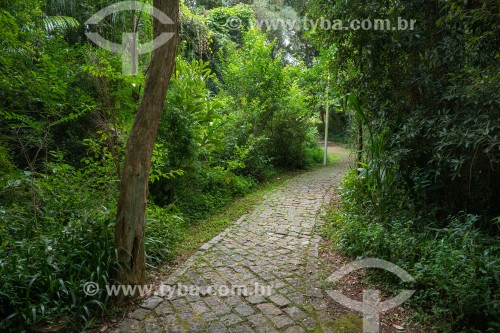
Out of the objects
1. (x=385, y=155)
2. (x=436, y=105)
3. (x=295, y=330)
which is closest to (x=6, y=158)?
(x=295, y=330)

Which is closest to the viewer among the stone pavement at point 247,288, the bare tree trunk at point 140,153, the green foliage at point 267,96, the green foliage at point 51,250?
the green foliage at point 51,250

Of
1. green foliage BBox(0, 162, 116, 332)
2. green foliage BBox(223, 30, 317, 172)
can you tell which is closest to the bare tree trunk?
green foliage BBox(0, 162, 116, 332)

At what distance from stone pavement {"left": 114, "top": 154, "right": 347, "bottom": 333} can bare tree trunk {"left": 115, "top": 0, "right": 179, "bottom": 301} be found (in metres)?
0.48

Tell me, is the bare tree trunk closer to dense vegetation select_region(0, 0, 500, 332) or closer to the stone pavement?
dense vegetation select_region(0, 0, 500, 332)

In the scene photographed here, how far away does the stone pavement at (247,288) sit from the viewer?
2.37 m

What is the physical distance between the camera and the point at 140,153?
2.53 metres

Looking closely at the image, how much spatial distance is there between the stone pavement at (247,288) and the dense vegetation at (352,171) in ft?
1.41

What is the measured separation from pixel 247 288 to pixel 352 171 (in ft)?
12.2

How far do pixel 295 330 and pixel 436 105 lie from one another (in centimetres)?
293

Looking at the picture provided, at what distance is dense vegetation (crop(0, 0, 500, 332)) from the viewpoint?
7.85 ft

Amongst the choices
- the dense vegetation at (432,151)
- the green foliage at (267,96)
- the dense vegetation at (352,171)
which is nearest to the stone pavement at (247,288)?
the dense vegetation at (352,171)

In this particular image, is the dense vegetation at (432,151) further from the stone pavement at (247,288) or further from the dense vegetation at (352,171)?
the stone pavement at (247,288)

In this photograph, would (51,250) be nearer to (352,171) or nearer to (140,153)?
(140,153)

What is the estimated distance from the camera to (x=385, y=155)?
11.8 feet
